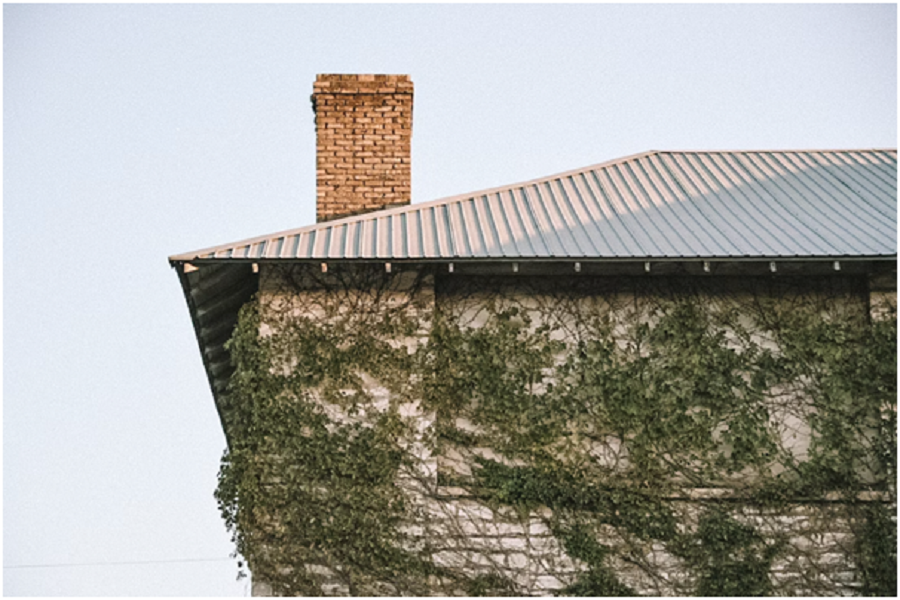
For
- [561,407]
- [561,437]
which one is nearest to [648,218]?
[561,407]

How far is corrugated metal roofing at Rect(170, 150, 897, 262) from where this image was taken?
970cm

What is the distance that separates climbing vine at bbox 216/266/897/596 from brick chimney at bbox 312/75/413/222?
6.61 ft

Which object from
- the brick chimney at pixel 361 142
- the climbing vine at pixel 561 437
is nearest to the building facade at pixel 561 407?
the climbing vine at pixel 561 437

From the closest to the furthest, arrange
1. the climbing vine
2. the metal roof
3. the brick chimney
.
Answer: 1. the climbing vine
2. the metal roof
3. the brick chimney

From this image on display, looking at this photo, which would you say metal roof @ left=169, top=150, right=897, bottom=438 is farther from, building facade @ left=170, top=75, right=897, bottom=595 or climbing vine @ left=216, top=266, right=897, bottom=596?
climbing vine @ left=216, top=266, right=897, bottom=596

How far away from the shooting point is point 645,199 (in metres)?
11.3

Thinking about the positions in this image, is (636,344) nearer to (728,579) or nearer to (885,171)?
(728,579)

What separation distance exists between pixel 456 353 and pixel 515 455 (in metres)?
1.03

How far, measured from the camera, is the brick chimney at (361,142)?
38.7 feet

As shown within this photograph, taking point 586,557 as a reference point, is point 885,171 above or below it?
above

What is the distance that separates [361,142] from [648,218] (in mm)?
3245

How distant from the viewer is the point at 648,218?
10.7 m

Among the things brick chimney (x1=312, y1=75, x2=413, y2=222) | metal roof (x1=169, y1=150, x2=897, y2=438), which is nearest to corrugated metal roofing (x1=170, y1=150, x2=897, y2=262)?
metal roof (x1=169, y1=150, x2=897, y2=438)

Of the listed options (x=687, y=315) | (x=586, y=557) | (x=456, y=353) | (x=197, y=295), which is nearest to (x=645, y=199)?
(x=687, y=315)
